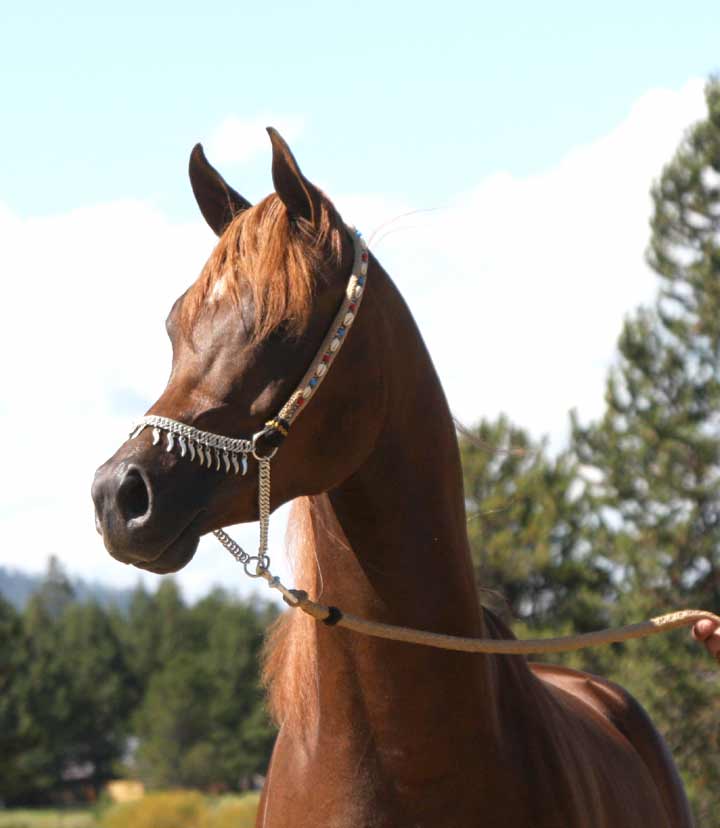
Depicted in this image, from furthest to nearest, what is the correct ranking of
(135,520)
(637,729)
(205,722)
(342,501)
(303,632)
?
(205,722) < (637,729) < (303,632) < (342,501) < (135,520)

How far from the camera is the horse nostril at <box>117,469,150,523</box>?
297cm

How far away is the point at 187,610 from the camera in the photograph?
8912 centimetres

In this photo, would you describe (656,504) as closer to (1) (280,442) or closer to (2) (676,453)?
(2) (676,453)

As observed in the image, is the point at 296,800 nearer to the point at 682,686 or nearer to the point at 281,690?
the point at 281,690

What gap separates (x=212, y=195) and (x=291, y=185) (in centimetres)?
42

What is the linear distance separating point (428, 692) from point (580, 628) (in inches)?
1050

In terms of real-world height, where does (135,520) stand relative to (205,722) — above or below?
below

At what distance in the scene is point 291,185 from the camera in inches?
134

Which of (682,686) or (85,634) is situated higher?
(85,634)

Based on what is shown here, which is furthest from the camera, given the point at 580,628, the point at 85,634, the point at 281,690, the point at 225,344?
the point at 85,634

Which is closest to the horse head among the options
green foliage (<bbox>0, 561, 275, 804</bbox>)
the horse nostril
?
the horse nostril

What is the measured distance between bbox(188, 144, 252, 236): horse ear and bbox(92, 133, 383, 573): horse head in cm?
21

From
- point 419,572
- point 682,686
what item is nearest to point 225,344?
point 419,572

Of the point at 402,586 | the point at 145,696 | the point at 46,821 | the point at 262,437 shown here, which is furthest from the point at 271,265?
the point at 145,696
